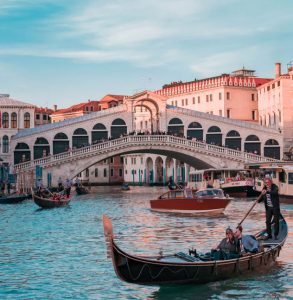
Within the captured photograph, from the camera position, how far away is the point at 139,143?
133 feet

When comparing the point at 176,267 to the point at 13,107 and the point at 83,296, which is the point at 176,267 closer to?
the point at 83,296

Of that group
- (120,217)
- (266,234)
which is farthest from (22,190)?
(266,234)

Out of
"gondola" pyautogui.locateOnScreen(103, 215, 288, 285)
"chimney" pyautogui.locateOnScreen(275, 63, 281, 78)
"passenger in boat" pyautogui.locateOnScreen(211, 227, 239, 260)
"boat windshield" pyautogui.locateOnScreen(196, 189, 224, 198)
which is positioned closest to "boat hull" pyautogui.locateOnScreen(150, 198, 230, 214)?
"boat windshield" pyautogui.locateOnScreen(196, 189, 224, 198)

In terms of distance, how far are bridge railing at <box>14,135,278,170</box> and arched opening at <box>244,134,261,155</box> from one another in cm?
365

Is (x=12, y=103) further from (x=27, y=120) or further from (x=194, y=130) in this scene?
(x=194, y=130)

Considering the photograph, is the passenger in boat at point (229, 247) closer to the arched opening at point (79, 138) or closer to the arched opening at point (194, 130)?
the arched opening at point (79, 138)

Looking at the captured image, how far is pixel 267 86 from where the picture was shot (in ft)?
172

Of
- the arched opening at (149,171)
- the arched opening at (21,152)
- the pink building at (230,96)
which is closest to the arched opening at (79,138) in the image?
the arched opening at (21,152)

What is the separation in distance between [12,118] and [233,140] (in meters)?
13.7

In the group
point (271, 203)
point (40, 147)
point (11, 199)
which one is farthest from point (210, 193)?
point (40, 147)

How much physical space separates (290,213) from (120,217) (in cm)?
559

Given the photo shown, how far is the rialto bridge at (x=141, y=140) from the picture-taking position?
40062mm

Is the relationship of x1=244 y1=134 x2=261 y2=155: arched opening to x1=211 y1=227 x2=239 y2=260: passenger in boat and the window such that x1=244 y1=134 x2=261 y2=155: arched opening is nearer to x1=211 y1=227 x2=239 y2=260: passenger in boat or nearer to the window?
the window

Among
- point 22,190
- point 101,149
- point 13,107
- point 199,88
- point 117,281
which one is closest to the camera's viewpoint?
point 117,281
